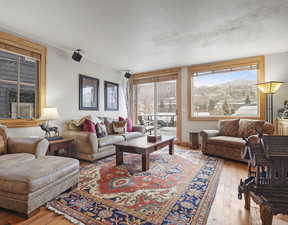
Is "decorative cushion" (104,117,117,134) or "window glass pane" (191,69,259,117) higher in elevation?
"window glass pane" (191,69,259,117)

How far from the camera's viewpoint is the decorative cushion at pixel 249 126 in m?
3.50

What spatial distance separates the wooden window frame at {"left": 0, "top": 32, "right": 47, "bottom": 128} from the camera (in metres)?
2.73

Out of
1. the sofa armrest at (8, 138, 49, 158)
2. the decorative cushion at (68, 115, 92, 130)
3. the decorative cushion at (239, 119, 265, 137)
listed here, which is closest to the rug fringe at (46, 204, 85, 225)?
the sofa armrest at (8, 138, 49, 158)

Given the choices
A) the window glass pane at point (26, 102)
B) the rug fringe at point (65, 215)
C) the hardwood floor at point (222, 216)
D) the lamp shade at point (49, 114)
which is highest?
the window glass pane at point (26, 102)

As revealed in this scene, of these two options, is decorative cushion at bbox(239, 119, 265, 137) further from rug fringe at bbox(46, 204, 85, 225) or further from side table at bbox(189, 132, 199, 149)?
rug fringe at bbox(46, 204, 85, 225)

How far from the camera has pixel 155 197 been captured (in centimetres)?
190

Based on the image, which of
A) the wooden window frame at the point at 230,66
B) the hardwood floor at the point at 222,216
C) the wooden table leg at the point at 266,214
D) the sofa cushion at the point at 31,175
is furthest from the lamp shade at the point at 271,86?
the sofa cushion at the point at 31,175

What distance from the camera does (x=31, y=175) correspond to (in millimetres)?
1546

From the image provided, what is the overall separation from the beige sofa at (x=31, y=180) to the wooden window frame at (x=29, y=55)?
0.96 metres

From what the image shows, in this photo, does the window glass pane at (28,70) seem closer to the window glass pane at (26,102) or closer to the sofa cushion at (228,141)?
the window glass pane at (26,102)

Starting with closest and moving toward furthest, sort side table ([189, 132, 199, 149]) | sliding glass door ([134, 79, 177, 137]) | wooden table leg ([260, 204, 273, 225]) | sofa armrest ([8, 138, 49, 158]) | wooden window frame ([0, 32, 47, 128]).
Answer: wooden table leg ([260, 204, 273, 225]) → sofa armrest ([8, 138, 49, 158]) → wooden window frame ([0, 32, 47, 128]) → side table ([189, 132, 199, 149]) → sliding glass door ([134, 79, 177, 137])

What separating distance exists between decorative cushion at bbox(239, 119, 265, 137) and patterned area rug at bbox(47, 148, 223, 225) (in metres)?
1.20

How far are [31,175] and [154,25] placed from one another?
2.53m

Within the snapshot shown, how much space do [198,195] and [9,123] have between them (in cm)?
318
